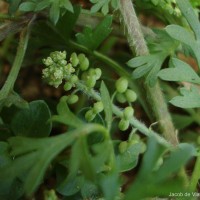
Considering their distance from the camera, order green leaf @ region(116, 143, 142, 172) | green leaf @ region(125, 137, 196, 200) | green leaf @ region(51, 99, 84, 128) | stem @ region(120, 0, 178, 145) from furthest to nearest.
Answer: stem @ region(120, 0, 178, 145), green leaf @ region(116, 143, 142, 172), green leaf @ region(51, 99, 84, 128), green leaf @ region(125, 137, 196, 200)

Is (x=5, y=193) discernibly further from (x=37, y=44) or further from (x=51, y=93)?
(x=51, y=93)

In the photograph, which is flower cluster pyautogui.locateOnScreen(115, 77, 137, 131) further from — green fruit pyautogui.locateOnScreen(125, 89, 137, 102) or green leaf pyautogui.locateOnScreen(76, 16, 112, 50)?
green leaf pyautogui.locateOnScreen(76, 16, 112, 50)

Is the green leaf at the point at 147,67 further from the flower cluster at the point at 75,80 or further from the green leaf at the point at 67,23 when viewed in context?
the green leaf at the point at 67,23

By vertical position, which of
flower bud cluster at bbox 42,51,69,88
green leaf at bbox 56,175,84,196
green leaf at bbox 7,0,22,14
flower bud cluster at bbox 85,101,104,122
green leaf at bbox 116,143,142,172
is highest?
green leaf at bbox 7,0,22,14

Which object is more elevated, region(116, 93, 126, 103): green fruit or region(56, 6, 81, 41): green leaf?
region(56, 6, 81, 41): green leaf

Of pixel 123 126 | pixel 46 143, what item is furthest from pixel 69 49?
pixel 46 143

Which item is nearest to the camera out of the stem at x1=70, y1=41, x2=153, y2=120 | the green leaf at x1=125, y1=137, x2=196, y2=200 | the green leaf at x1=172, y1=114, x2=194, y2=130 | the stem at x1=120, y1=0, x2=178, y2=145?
the green leaf at x1=125, y1=137, x2=196, y2=200

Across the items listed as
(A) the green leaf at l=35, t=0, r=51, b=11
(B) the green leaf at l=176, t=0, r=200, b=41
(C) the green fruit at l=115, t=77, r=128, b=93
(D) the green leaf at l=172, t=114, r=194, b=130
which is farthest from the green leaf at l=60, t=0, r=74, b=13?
(D) the green leaf at l=172, t=114, r=194, b=130
